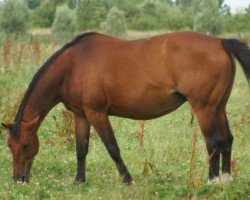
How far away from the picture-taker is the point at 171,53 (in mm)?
5859

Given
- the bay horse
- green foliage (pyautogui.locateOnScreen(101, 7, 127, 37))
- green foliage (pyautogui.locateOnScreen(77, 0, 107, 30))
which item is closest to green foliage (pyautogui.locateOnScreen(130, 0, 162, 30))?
green foliage (pyautogui.locateOnScreen(77, 0, 107, 30))

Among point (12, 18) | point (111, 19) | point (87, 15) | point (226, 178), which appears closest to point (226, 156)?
point (226, 178)

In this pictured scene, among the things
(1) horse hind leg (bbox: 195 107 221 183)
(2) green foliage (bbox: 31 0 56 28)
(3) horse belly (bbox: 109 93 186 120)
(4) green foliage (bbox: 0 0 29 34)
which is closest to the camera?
(1) horse hind leg (bbox: 195 107 221 183)

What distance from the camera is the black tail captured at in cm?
581

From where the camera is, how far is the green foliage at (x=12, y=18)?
125 feet

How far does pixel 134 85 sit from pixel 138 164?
1.75m

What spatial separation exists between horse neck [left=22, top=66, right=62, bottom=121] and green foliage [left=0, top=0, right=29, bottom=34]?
32471 millimetres

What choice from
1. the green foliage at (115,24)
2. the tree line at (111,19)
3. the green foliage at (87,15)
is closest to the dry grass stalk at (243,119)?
the tree line at (111,19)

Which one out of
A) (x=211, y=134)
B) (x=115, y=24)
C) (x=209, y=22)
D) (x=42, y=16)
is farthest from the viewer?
(x=42, y=16)

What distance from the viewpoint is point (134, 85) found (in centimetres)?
595

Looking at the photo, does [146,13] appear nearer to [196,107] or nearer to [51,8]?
[51,8]

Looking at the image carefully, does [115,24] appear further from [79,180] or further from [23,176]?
[23,176]

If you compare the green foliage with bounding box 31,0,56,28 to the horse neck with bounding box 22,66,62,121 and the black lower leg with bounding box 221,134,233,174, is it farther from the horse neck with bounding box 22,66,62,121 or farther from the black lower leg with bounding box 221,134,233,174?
the black lower leg with bounding box 221,134,233,174

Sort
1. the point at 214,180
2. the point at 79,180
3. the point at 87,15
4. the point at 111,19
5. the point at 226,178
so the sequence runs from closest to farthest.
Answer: the point at 214,180
the point at 226,178
the point at 79,180
the point at 111,19
the point at 87,15
